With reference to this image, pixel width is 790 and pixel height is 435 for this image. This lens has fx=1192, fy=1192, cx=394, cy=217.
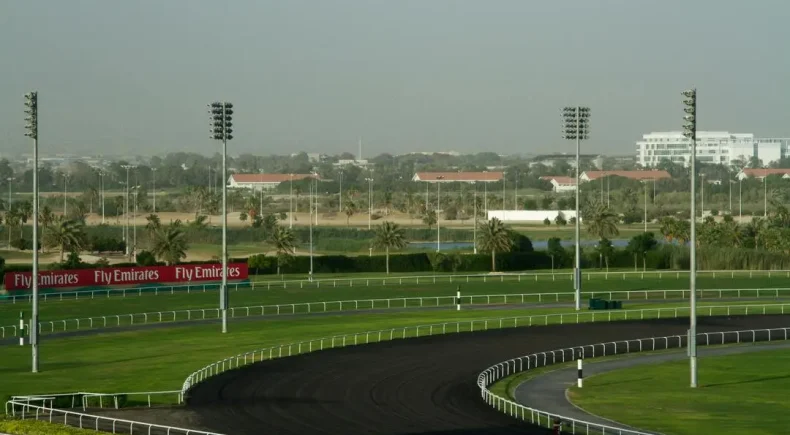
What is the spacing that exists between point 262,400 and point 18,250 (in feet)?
279

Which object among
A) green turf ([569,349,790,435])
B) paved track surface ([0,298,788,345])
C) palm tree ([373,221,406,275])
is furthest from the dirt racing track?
palm tree ([373,221,406,275])

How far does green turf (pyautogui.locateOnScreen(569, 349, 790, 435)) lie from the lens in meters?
33.1

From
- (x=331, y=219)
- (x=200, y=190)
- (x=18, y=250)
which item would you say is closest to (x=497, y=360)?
(x=18, y=250)

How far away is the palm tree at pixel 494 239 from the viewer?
101250 mm

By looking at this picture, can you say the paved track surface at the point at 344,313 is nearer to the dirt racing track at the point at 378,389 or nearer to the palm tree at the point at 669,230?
the dirt racing track at the point at 378,389

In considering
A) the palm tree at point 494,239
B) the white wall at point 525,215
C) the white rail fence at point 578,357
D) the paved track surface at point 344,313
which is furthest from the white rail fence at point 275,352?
the white wall at point 525,215

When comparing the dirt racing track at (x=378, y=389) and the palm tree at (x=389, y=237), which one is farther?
the palm tree at (x=389, y=237)

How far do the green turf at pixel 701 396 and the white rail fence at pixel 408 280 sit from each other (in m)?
41.4

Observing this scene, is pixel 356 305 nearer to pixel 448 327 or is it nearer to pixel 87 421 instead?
pixel 448 327

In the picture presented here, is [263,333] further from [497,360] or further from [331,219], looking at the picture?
[331,219]

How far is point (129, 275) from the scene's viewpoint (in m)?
80.6

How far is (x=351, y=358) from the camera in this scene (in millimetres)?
45250

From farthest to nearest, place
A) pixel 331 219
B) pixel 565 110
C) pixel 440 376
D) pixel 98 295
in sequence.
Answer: pixel 331 219
pixel 98 295
pixel 565 110
pixel 440 376

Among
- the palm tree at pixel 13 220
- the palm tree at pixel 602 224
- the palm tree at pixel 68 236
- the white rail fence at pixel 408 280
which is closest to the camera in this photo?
the white rail fence at pixel 408 280
